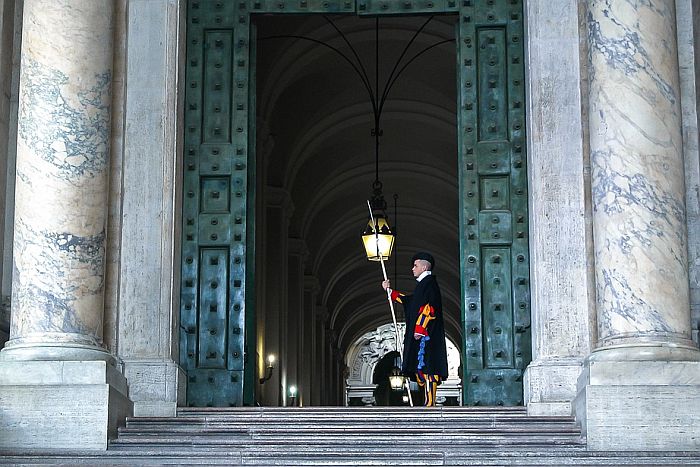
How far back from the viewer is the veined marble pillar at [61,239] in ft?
38.9

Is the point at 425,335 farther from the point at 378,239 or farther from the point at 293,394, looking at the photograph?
the point at 293,394

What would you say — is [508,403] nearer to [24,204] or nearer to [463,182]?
[463,182]

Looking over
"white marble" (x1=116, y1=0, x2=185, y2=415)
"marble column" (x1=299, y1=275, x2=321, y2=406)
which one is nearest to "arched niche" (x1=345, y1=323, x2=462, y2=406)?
"marble column" (x1=299, y1=275, x2=321, y2=406)

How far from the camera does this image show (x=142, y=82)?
46.9 feet

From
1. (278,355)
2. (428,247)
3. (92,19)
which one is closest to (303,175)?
(278,355)

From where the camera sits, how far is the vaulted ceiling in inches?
903

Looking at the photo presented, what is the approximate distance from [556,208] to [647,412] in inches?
108

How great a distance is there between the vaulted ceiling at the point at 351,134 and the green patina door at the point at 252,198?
10.6ft

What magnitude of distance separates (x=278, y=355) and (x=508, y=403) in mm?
12259

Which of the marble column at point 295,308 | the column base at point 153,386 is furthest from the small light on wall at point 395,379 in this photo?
the column base at point 153,386

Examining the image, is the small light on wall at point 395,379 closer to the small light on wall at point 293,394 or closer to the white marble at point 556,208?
the small light on wall at point 293,394

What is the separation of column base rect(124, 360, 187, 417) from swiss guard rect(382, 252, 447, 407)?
8.99 ft

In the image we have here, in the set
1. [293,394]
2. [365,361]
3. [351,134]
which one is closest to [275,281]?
[293,394]

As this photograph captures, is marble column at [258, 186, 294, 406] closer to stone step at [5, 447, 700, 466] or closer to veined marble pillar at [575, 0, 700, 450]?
veined marble pillar at [575, 0, 700, 450]
